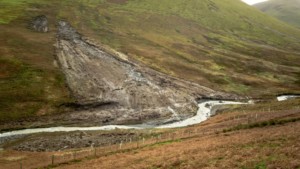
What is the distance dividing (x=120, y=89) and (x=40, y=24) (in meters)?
69.9

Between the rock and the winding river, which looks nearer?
the winding river

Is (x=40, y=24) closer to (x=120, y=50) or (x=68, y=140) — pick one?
(x=120, y=50)

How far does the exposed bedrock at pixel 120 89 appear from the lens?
9156 cm

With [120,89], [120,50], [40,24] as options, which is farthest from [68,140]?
[40,24]

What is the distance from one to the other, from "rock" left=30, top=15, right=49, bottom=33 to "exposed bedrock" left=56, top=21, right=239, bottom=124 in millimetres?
16190

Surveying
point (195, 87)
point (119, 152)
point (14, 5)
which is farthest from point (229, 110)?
point (14, 5)

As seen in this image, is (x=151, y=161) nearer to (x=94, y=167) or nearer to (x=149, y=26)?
(x=94, y=167)

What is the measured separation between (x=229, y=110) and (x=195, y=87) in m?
23.4

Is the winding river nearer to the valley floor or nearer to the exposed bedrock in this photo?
the exposed bedrock

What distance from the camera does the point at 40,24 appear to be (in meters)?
152

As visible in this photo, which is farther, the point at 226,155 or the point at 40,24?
the point at 40,24

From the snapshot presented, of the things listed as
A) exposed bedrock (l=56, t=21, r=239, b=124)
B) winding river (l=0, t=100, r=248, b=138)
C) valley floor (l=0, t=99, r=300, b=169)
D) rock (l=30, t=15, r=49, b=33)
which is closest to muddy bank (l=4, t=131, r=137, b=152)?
winding river (l=0, t=100, r=248, b=138)

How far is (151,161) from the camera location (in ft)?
129

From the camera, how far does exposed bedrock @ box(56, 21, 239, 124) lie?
300ft
